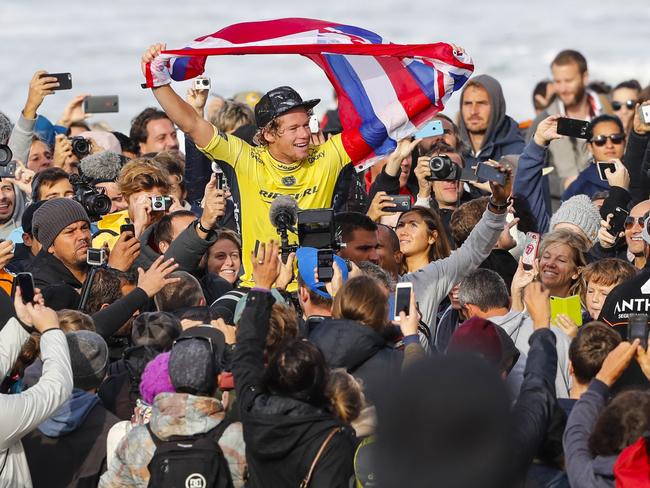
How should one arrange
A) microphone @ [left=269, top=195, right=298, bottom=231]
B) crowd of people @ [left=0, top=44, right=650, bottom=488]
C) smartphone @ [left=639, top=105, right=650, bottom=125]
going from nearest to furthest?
crowd of people @ [left=0, top=44, right=650, bottom=488]
microphone @ [left=269, top=195, right=298, bottom=231]
smartphone @ [left=639, top=105, right=650, bottom=125]

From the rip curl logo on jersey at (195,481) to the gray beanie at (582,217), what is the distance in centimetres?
376

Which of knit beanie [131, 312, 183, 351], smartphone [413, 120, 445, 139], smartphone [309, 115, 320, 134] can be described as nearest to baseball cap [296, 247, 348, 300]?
knit beanie [131, 312, 183, 351]

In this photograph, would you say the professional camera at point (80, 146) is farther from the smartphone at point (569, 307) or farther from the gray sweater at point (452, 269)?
the smartphone at point (569, 307)

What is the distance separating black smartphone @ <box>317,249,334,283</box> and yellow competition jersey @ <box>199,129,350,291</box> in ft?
3.80

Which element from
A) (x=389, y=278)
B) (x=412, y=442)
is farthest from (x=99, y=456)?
(x=412, y=442)

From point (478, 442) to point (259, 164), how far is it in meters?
4.51

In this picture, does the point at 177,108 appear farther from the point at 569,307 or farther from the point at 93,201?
the point at 569,307

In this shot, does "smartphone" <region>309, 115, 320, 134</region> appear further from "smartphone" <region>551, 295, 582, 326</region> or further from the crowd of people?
"smartphone" <region>551, 295, 582, 326</region>

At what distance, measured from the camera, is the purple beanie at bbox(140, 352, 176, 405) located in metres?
4.96

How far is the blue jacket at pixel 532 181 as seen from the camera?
821 cm

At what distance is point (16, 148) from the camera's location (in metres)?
8.88

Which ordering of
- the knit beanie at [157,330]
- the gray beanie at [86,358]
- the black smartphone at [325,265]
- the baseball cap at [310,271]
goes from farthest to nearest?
the baseball cap at [310,271], the black smartphone at [325,265], the knit beanie at [157,330], the gray beanie at [86,358]

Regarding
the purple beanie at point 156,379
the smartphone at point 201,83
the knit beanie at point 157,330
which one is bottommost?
the purple beanie at point 156,379

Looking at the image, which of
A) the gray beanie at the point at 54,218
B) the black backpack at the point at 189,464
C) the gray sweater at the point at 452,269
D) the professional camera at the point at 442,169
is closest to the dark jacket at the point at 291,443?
the black backpack at the point at 189,464
